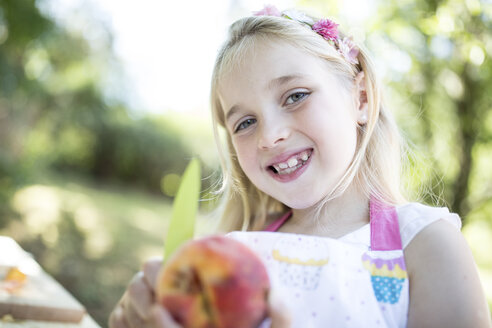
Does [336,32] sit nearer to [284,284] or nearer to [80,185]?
[284,284]

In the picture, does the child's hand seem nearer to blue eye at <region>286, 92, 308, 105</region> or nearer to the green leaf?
the green leaf

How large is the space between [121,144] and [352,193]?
39.2 feet

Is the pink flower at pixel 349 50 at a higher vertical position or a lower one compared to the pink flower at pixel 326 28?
lower

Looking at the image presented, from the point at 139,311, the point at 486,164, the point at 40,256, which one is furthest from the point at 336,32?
the point at 40,256

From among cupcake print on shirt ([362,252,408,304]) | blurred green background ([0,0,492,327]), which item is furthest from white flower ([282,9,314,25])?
cupcake print on shirt ([362,252,408,304])

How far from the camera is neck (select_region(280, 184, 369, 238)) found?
146cm

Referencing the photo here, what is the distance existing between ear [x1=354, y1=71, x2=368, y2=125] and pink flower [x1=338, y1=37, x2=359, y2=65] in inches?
2.4

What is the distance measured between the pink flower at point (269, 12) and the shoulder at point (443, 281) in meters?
0.95

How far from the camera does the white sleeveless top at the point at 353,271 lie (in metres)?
1.22

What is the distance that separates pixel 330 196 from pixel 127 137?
11.9 metres

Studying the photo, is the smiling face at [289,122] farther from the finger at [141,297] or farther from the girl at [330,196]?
the finger at [141,297]

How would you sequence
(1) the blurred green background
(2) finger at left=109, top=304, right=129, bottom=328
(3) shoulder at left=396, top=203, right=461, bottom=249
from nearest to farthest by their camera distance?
(2) finger at left=109, top=304, right=129, bottom=328
(3) shoulder at left=396, top=203, right=461, bottom=249
(1) the blurred green background

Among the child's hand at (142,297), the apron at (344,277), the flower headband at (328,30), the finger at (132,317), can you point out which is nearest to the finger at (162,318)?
the child's hand at (142,297)

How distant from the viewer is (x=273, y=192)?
1.47 metres
